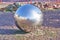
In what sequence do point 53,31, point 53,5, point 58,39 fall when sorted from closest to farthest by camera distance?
point 58,39 < point 53,31 < point 53,5

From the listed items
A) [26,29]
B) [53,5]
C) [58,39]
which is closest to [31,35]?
[26,29]

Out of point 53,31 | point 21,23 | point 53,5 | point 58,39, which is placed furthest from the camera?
point 53,5

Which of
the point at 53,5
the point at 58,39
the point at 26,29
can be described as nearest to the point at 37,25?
the point at 26,29

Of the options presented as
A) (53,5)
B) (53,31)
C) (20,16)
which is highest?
(20,16)

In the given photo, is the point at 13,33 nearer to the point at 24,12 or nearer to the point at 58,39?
the point at 24,12

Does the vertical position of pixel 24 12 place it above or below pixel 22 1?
above

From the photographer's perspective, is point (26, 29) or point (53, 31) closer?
point (26, 29)
